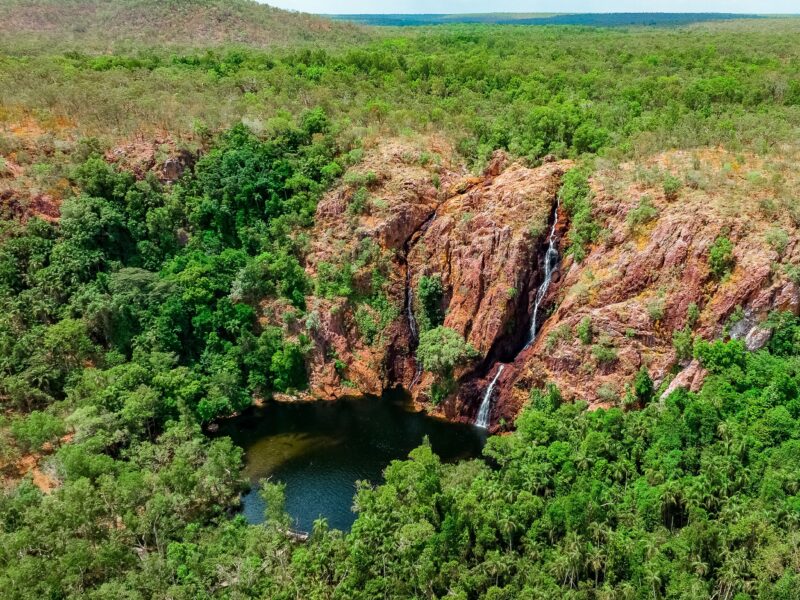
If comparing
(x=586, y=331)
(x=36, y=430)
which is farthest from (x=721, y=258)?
(x=36, y=430)

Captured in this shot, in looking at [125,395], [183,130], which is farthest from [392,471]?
[183,130]

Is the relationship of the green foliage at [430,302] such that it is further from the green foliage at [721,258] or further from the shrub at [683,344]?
the green foliage at [721,258]

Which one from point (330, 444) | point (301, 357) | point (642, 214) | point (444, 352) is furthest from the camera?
point (301, 357)

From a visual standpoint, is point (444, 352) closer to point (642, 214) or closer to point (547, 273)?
point (547, 273)

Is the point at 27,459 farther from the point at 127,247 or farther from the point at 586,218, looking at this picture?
the point at 586,218

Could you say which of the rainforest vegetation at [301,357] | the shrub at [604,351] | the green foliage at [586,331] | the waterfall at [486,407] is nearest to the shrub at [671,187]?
the rainforest vegetation at [301,357]
